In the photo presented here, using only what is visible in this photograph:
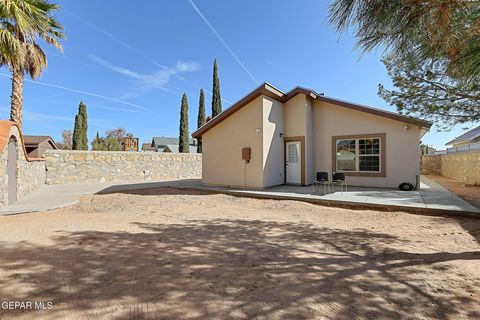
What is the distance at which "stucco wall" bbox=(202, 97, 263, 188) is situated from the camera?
10.4m

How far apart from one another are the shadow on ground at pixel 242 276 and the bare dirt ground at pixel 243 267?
0.05ft

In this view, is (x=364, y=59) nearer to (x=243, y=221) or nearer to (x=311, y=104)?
(x=243, y=221)

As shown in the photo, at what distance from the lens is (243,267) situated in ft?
10.6

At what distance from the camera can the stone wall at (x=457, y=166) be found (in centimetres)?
1148

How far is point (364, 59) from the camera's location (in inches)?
142

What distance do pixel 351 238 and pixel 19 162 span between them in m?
11.5

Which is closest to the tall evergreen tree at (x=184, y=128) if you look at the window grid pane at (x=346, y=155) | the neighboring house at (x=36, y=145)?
the neighboring house at (x=36, y=145)

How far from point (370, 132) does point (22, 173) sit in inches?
577

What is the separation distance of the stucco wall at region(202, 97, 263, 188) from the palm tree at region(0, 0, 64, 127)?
7.40m

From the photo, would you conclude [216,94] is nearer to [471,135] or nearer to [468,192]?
[468,192]

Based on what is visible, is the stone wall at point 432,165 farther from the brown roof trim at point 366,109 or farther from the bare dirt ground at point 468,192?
the brown roof trim at point 366,109

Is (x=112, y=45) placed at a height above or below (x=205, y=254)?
above

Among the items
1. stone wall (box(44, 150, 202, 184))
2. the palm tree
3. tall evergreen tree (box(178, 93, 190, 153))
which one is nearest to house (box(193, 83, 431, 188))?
stone wall (box(44, 150, 202, 184))

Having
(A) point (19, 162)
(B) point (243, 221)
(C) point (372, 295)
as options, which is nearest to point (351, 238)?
(C) point (372, 295)
